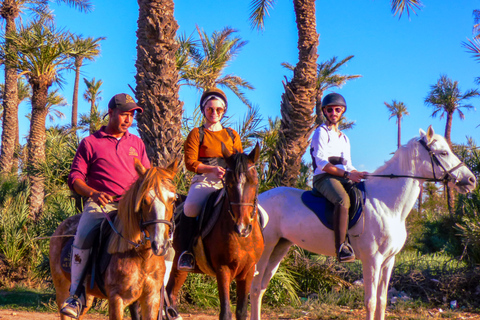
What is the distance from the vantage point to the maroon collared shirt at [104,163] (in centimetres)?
421

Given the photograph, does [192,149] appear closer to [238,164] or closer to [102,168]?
[238,164]

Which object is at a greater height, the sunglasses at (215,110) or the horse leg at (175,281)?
the sunglasses at (215,110)

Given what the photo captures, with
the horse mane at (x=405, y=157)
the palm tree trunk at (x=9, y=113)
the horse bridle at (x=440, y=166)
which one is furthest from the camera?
the palm tree trunk at (x=9, y=113)

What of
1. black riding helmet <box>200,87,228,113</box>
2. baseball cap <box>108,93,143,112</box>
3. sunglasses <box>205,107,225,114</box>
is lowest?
baseball cap <box>108,93,143,112</box>

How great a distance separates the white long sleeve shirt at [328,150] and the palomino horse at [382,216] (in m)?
0.46

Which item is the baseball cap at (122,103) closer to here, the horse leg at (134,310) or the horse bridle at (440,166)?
the horse leg at (134,310)

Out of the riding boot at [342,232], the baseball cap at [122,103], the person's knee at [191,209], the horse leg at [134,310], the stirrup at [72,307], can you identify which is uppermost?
the baseball cap at [122,103]

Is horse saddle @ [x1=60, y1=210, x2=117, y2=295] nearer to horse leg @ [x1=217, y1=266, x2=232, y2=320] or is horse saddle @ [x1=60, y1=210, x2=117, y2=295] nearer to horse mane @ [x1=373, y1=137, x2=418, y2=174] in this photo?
horse leg @ [x1=217, y1=266, x2=232, y2=320]

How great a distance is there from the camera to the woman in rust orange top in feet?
16.7

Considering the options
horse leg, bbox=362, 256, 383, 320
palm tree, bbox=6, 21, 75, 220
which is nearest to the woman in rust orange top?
horse leg, bbox=362, 256, 383, 320

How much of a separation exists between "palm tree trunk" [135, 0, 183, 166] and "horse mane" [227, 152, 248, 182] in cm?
387

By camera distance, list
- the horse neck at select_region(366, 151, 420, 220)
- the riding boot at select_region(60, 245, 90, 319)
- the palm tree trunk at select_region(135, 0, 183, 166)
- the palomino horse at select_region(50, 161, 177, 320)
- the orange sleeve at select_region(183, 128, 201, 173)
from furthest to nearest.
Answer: the palm tree trunk at select_region(135, 0, 183, 166) < the horse neck at select_region(366, 151, 420, 220) < the orange sleeve at select_region(183, 128, 201, 173) < the riding boot at select_region(60, 245, 90, 319) < the palomino horse at select_region(50, 161, 177, 320)

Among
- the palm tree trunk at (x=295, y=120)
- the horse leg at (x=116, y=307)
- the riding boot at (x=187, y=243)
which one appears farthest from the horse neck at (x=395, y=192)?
the palm tree trunk at (x=295, y=120)

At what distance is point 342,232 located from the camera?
5.64m
